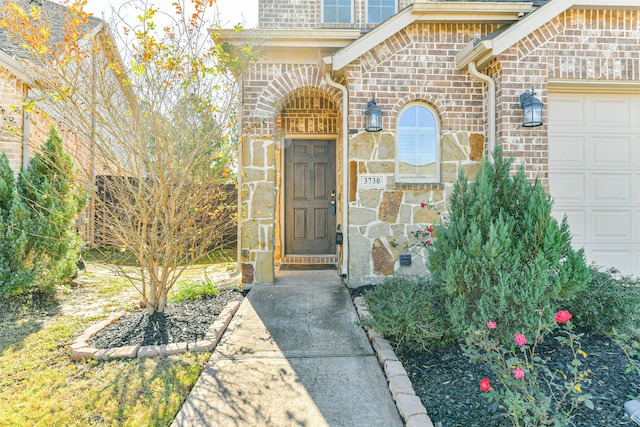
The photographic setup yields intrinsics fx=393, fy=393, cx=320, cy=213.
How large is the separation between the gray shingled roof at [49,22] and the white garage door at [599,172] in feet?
20.2

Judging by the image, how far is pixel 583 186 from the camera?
18.3 feet

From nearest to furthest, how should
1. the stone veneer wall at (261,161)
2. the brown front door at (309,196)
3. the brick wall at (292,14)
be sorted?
the stone veneer wall at (261,161)
the brick wall at (292,14)
the brown front door at (309,196)

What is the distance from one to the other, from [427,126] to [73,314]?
5.25 meters

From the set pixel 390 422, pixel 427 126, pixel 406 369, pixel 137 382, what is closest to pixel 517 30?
pixel 427 126

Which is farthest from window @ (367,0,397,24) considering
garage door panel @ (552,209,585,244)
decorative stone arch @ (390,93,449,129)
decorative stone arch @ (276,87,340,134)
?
Answer: garage door panel @ (552,209,585,244)

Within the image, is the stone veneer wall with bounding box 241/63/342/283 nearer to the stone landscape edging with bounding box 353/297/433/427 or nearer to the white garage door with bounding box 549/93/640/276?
the stone landscape edging with bounding box 353/297/433/427

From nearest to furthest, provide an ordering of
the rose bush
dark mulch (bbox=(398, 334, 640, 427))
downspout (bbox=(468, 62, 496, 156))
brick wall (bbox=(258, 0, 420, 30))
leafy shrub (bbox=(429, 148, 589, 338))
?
the rose bush < dark mulch (bbox=(398, 334, 640, 427)) < leafy shrub (bbox=(429, 148, 589, 338)) < downspout (bbox=(468, 62, 496, 156)) < brick wall (bbox=(258, 0, 420, 30))

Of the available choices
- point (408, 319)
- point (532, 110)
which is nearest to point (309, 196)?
point (532, 110)

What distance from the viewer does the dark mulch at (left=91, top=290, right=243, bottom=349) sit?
144 inches

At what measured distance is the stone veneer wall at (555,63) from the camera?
5172 mm

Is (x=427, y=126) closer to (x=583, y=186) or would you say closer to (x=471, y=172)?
(x=471, y=172)

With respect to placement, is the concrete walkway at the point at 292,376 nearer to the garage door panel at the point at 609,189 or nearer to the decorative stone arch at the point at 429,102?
the decorative stone arch at the point at 429,102

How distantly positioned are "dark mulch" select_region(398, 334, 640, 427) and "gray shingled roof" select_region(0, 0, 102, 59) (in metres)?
4.58

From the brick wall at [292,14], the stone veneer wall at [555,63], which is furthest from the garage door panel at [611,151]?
the brick wall at [292,14]
